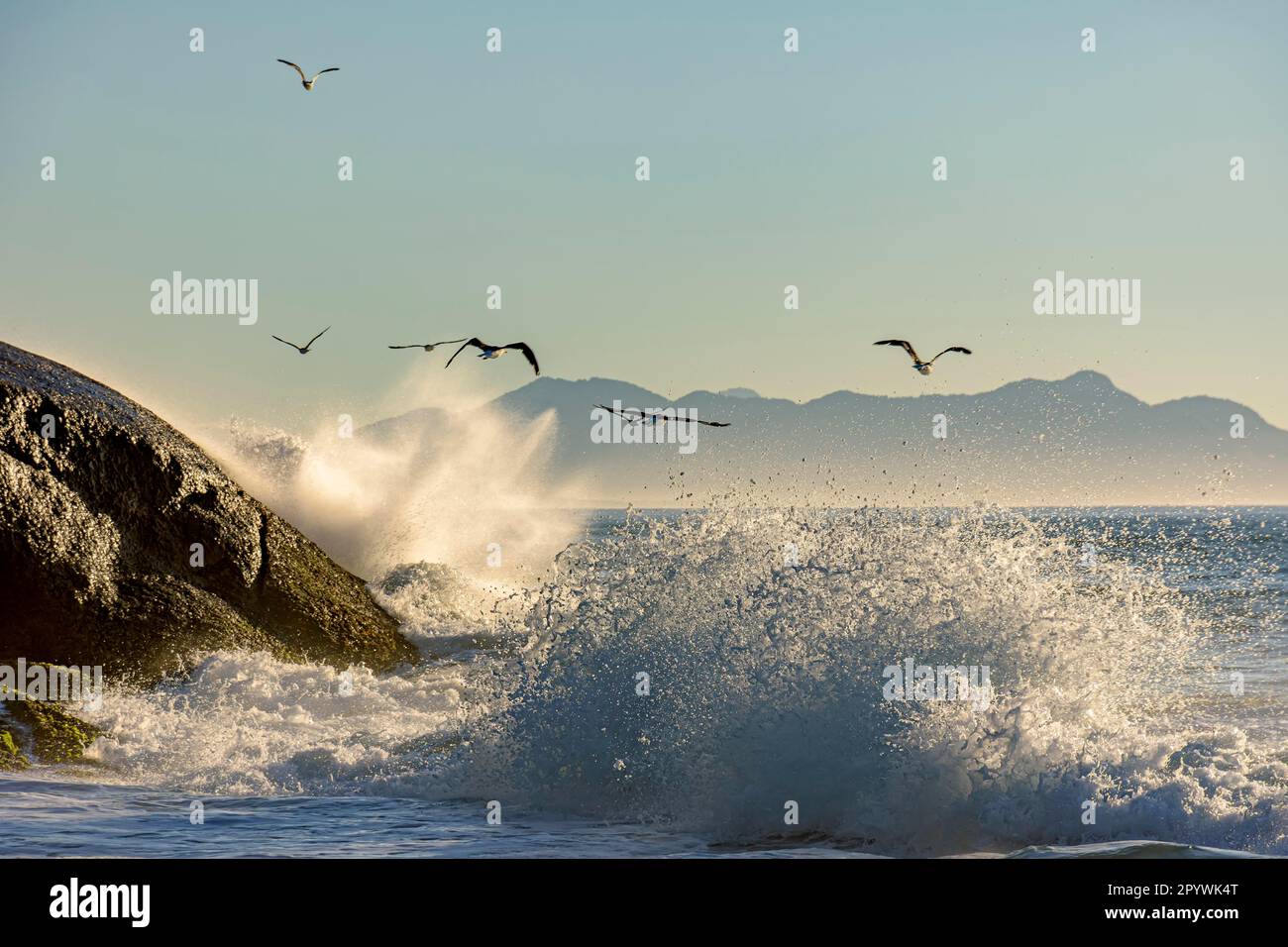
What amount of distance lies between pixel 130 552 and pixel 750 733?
29.3ft

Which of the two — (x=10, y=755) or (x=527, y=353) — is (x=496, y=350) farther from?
(x=10, y=755)

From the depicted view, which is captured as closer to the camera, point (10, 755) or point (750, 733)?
point (750, 733)

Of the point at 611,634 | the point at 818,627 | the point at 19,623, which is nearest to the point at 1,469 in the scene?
the point at 19,623

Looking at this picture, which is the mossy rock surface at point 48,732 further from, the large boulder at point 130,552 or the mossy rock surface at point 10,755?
the large boulder at point 130,552

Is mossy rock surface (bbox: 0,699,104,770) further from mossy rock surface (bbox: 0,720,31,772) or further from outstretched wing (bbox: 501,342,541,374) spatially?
outstretched wing (bbox: 501,342,541,374)

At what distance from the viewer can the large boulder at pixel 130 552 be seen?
14531 millimetres

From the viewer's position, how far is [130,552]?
15.7 m

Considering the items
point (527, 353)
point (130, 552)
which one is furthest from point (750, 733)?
point (130, 552)

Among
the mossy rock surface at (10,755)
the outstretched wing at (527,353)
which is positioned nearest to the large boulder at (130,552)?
the mossy rock surface at (10,755)

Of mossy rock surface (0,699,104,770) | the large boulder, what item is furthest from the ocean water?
the large boulder

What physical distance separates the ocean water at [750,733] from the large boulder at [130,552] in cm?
97

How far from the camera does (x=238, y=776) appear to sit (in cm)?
1100

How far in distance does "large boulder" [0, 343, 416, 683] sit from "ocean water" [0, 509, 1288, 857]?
97 cm
